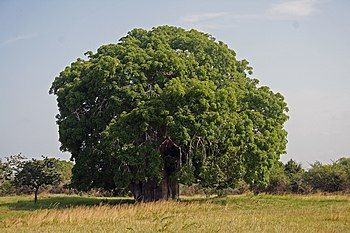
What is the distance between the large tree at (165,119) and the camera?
28.3 m

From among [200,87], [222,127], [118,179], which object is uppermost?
[200,87]

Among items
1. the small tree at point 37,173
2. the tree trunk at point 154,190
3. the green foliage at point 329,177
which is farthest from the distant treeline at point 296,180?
the tree trunk at point 154,190

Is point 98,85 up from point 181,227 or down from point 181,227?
up

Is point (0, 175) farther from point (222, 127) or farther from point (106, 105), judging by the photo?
point (222, 127)

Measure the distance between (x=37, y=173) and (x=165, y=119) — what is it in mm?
12506

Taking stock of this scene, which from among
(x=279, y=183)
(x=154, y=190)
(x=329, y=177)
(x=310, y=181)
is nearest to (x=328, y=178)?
(x=329, y=177)

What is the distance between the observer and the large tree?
28.3 meters

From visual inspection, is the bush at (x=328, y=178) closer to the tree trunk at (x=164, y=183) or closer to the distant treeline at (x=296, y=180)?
the distant treeline at (x=296, y=180)

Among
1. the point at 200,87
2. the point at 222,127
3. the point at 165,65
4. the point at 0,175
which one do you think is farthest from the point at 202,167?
the point at 0,175

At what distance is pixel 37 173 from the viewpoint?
36.2 m

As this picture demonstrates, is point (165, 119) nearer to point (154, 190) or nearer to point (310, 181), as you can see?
point (154, 190)

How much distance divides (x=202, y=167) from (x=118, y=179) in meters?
4.65

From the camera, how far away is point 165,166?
31.7 meters

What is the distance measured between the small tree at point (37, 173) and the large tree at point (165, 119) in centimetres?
440
